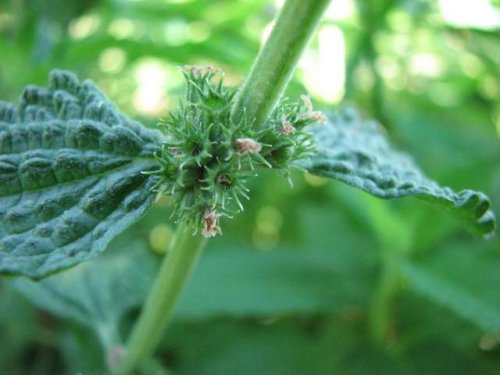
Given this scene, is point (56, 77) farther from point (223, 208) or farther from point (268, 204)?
point (268, 204)

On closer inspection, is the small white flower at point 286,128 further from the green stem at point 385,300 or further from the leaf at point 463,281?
the green stem at point 385,300

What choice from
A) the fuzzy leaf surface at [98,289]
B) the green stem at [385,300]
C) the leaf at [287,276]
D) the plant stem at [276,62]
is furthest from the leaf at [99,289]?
the plant stem at [276,62]

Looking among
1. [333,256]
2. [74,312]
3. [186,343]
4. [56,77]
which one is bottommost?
[186,343]

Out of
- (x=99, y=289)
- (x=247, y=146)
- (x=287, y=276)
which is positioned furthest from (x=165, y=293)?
(x=287, y=276)

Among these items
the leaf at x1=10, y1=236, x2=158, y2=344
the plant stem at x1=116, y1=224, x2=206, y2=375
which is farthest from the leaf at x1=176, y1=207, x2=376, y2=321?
the plant stem at x1=116, y1=224, x2=206, y2=375

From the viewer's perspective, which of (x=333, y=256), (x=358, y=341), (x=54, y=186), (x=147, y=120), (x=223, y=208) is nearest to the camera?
(x=223, y=208)

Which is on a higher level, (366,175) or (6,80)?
(366,175)

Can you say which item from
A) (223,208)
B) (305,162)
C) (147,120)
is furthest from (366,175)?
(147,120)
